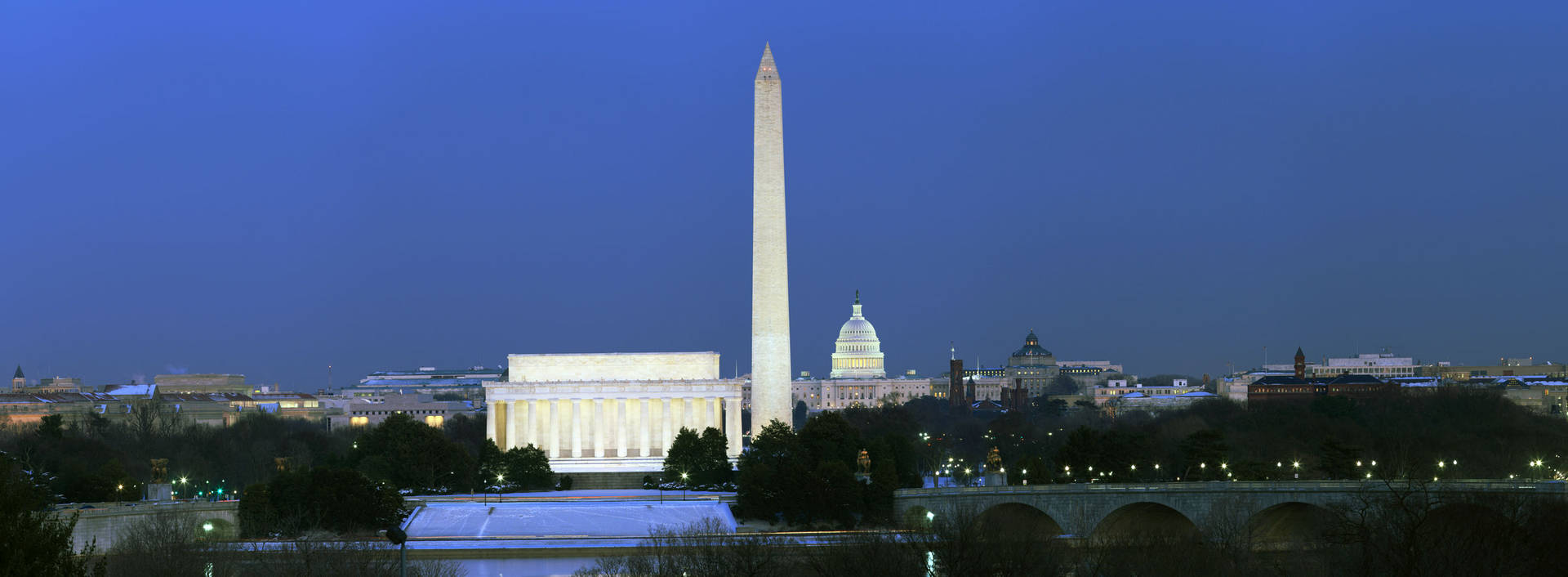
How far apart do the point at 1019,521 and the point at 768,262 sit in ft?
68.6

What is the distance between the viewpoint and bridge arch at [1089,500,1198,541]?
60.9 meters

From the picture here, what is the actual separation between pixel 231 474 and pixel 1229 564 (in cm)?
5285

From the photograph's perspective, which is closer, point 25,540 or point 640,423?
point 25,540

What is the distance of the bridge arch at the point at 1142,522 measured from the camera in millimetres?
60906

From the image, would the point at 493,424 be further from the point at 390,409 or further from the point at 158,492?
the point at 390,409

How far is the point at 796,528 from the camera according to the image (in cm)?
6259

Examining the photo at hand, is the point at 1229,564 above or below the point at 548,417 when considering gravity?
below

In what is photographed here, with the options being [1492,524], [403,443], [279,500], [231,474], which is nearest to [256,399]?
[231,474]

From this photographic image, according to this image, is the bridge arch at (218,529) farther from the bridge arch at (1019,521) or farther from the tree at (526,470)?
the bridge arch at (1019,521)

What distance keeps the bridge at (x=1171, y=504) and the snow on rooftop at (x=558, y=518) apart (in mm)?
8019

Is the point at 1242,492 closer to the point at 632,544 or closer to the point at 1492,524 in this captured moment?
the point at 1492,524

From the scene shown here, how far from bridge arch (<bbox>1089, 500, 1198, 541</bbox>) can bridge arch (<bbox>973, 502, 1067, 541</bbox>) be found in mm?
1606

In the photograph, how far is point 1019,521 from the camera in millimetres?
63812

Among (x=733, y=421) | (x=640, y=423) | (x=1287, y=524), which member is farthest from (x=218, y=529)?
(x=1287, y=524)
